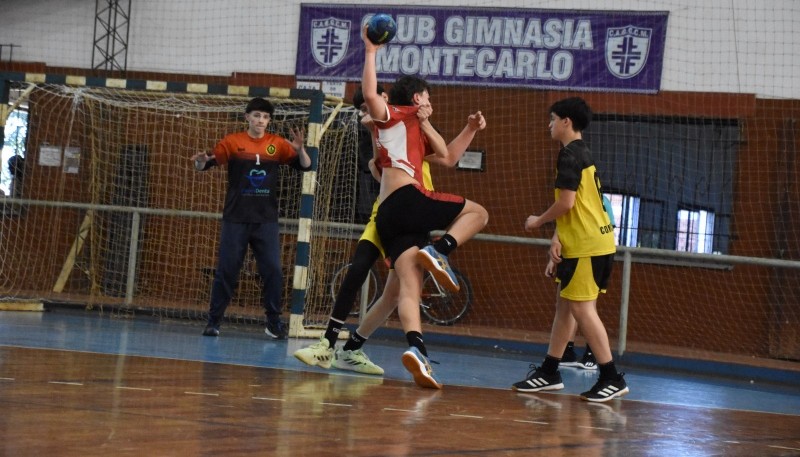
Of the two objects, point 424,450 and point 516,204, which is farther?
point 516,204

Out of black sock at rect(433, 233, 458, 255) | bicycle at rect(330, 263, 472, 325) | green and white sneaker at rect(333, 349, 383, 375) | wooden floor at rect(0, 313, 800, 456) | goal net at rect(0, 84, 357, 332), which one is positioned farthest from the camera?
bicycle at rect(330, 263, 472, 325)

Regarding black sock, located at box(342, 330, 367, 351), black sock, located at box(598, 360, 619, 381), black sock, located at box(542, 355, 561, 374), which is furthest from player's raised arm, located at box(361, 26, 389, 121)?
black sock, located at box(598, 360, 619, 381)

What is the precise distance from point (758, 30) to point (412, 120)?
24.6 feet

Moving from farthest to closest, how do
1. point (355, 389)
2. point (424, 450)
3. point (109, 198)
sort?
point (109, 198) → point (355, 389) → point (424, 450)

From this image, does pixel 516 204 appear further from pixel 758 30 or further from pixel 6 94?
pixel 6 94

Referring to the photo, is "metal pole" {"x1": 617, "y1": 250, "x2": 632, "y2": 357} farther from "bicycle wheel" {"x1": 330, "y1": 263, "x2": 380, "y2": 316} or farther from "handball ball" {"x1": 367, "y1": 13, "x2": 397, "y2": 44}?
"handball ball" {"x1": 367, "y1": 13, "x2": 397, "y2": 44}

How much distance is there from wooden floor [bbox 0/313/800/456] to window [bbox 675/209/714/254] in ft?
21.3

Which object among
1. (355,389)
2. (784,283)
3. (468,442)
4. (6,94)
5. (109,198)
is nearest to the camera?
(468,442)

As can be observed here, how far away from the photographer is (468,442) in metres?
4.39

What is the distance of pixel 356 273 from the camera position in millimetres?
6961

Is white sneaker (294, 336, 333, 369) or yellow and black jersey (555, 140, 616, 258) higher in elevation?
yellow and black jersey (555, 140, 616, 258)

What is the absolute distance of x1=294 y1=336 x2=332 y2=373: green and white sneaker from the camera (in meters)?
6.89

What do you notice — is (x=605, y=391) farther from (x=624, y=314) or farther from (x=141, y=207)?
(x=141, y=207)

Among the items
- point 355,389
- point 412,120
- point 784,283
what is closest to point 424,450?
point 355,389
